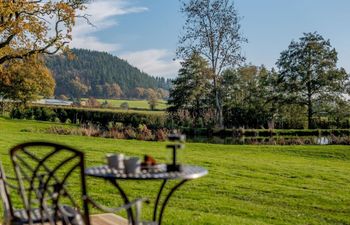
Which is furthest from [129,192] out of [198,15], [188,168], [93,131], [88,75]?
[88,75]

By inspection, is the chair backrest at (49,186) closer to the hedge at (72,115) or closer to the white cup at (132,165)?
the white cup at (132,165)

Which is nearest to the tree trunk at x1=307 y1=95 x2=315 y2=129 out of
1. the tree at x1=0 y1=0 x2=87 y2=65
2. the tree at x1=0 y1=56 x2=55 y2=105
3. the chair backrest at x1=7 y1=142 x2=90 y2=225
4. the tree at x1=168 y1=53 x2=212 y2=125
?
the tree at x1=168 y1=53 x2=212 y2=125

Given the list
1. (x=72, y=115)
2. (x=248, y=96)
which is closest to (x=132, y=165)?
(x=248, y=96)

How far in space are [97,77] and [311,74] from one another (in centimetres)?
4774

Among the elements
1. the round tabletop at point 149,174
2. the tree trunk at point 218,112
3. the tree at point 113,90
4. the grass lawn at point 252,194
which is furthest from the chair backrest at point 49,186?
the tree at point 113,90

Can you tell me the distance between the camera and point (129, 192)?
8016mm

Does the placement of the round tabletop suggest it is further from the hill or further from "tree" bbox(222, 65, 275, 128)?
the hill

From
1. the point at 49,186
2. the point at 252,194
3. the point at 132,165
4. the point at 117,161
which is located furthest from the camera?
the point at 252,194

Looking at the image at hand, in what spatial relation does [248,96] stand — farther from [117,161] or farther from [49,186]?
[49,186]

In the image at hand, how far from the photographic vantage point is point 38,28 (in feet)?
41.6

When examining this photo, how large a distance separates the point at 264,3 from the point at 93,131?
8.94 meters

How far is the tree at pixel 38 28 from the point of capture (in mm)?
12258

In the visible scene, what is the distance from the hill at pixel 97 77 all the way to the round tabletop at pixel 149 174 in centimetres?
6077

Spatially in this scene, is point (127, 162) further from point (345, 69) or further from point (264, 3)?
point (345, 69)
